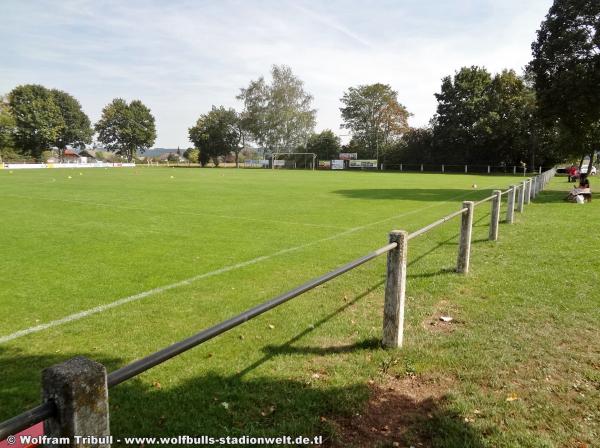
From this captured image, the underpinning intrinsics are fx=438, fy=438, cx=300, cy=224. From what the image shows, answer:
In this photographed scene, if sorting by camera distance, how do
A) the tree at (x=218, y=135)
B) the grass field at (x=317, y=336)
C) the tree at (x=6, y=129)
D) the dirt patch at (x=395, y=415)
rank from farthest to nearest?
the tree at (x=218, y=135)
the tree at (x=6, y=129)
the grass field at (x=317, y=336)
the dirt patch at (x=395, y=415)

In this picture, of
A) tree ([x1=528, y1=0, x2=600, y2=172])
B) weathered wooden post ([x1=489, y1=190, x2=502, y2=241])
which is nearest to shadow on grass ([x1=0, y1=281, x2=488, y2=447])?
weathered wooden post ([x1=489, y1=190, x2=502, y2=241])

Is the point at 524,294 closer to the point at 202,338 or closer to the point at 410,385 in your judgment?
the point at 410,385

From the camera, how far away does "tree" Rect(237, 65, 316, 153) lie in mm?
77188

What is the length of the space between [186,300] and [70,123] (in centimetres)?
10066

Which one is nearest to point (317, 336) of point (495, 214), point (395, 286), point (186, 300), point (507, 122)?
point (395, 286)

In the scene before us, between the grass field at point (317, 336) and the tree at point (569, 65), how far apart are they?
1384 cm

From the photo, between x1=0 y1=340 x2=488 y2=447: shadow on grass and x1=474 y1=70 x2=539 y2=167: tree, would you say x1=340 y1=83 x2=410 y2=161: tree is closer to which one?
x1=474 y1=70 x2=539 y2=167: tree

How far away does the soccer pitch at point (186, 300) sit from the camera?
3.48 meters

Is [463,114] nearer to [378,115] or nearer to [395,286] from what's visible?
[378,115]

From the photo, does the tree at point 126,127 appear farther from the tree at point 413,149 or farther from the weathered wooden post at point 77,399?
the weathered wooden post at point 77,399

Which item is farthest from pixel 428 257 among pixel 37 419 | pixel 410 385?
pixel 37 419

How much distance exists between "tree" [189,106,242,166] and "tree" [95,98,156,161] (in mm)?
17690

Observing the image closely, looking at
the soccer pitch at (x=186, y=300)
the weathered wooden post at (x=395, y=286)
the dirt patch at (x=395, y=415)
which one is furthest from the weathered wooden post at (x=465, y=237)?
the dirt patch at (x=395, y=415)

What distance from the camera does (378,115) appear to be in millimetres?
80000
